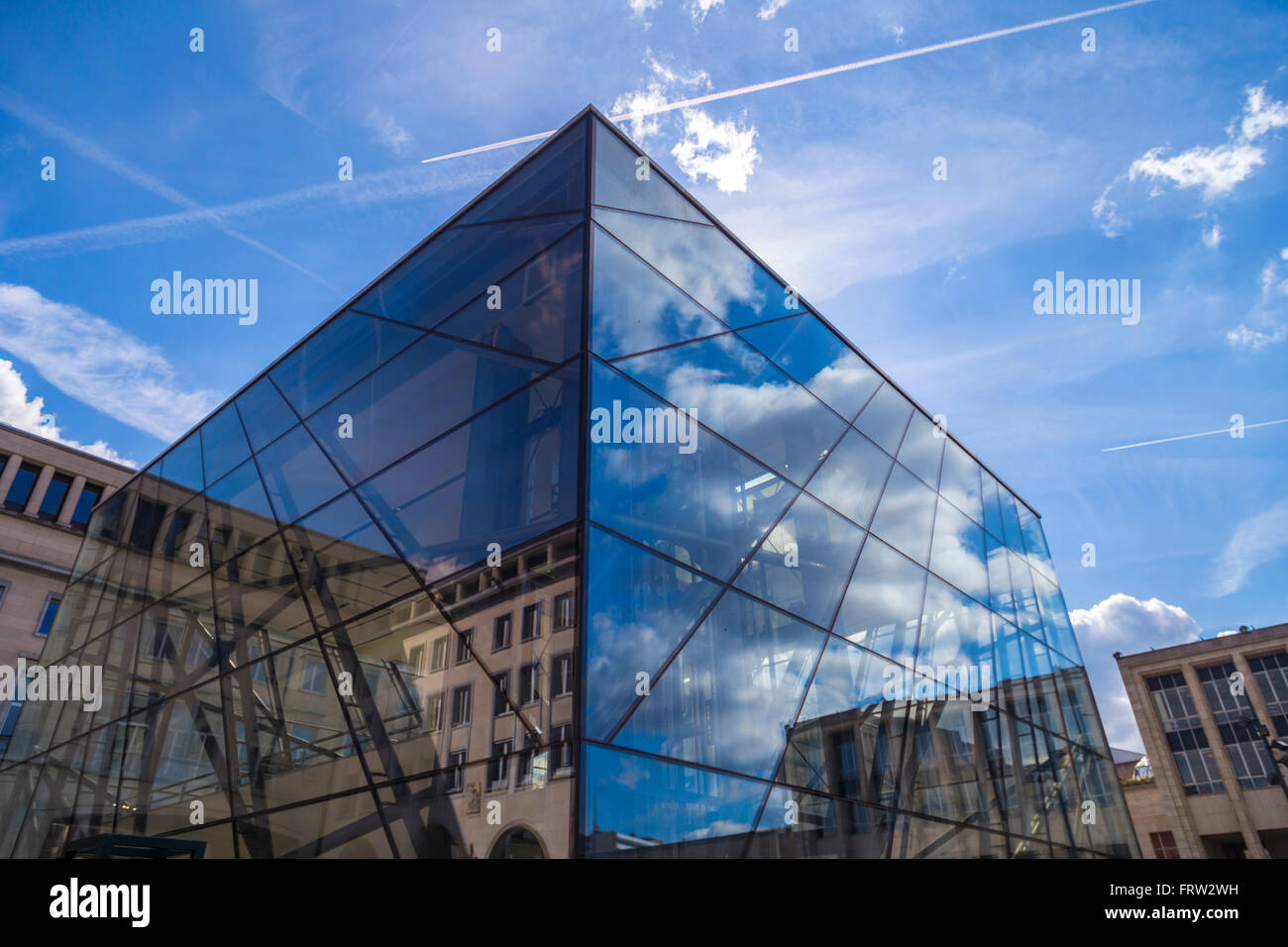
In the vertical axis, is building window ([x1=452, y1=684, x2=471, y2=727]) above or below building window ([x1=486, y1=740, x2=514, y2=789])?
above

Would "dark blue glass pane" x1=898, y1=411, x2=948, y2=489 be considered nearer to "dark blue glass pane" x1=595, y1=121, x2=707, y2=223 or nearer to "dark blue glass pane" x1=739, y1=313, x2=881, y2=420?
"dark blue glass pane" x1=739, y1=313, x2=881, y2=420

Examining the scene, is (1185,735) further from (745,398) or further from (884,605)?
(745,398)

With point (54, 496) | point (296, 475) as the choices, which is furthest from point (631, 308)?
point (54, 496)

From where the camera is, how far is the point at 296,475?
12562mm

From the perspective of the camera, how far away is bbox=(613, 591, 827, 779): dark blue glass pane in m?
7.75

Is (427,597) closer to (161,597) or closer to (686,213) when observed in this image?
(686,213)

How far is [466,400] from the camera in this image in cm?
1015

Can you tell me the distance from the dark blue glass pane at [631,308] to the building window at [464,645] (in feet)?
11.1

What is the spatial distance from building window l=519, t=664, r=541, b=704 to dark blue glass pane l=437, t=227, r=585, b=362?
3476mm

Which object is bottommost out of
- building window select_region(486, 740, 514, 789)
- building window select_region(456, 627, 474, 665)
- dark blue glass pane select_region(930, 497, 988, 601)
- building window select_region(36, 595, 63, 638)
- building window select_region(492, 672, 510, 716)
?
building window select_region(486, 740, 514, 789)

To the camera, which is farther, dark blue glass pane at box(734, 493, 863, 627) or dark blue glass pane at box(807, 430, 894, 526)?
dark blue glass pane at box(807, 430, 894, 526)

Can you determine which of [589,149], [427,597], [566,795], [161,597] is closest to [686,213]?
[589,149]

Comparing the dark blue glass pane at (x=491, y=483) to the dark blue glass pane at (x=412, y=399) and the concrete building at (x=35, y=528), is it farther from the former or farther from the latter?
the concrete building at (x=35, y=528)

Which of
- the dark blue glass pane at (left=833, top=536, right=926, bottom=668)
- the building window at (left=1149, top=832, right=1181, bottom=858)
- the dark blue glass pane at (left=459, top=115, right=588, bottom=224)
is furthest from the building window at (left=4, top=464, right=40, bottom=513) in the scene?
the building window at (left=1149, top=832, right=1181, bottom=858)
